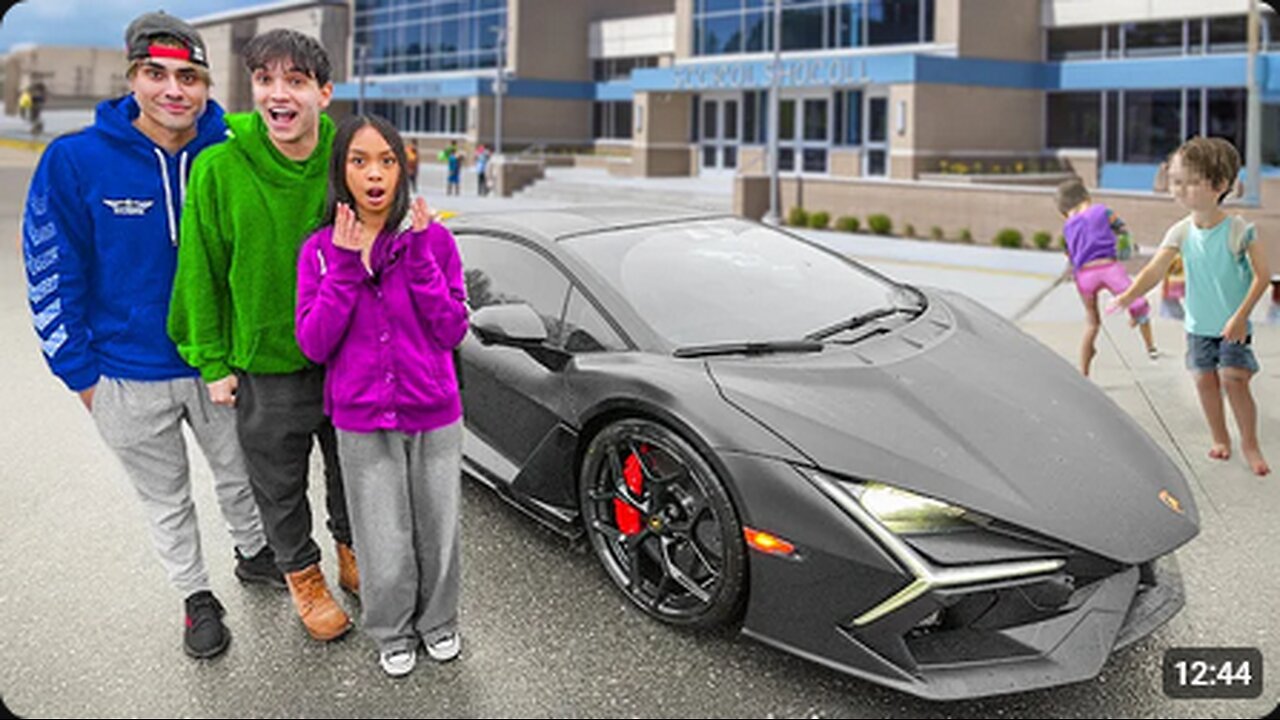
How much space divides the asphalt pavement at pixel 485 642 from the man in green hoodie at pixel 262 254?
0.68 m

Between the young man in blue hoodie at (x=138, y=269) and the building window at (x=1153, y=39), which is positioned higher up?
the building window at (x=1153, y=39)

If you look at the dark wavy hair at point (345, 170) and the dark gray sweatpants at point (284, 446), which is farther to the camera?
the dark gray sweatpants at point (284, 446)

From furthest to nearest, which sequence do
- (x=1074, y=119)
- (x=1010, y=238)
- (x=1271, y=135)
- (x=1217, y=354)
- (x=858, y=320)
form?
(x=1074, y=119), (x=1271, y=135), (x=1010, y=238), (x=1217, y=354), (x=858, y=320)

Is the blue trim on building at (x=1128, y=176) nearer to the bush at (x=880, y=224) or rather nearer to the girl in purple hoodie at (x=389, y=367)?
the bush at (x=880, y=224)

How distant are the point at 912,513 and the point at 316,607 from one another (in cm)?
206

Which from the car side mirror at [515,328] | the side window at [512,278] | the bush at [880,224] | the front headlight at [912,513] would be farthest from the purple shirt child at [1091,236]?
the bush at [880,224]

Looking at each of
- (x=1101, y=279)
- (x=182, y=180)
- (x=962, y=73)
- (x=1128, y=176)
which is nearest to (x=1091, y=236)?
(x=1101, y=279)

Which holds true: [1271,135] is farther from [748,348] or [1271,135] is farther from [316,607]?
[316,607]

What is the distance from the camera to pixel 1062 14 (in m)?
36.3

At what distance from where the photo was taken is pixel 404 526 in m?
3.74

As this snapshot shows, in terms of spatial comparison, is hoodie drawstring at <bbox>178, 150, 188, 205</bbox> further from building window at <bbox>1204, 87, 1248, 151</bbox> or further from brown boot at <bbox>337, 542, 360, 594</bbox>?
building window at <bbox>1204, 87, 1248, 151</bbox>

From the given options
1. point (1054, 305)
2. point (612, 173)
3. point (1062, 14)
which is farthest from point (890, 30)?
point (1054, 305)

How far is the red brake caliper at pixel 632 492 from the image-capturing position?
13.5 ft

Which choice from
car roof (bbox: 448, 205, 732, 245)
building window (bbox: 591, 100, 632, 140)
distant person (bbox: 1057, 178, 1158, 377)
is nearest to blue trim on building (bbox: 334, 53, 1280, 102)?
building window (bbox: 591, 100, 632, 140)
